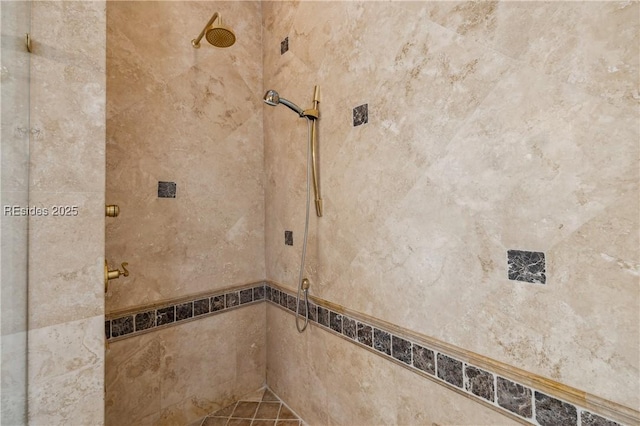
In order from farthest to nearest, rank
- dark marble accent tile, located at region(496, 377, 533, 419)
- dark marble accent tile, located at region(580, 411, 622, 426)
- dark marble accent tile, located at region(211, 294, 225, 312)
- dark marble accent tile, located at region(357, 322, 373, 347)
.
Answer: dark marble accent tile, located at region(211, 294, 225, 312) → dark marble accent tile, located at region(357, 322, 373, 347) → dark marble accent tile, located at region(496, 377, 533, 419) → dark marble accent tile, located at region(580, 411, 622, 426)

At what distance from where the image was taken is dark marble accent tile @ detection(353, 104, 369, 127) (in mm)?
1192

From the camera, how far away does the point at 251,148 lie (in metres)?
1.81

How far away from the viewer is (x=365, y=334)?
3.96 feet

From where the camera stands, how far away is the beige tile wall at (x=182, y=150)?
4.48 ft

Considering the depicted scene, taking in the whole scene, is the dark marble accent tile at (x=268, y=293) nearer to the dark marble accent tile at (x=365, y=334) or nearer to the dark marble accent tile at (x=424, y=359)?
the dark marble accent tile at (x=365, y=334)

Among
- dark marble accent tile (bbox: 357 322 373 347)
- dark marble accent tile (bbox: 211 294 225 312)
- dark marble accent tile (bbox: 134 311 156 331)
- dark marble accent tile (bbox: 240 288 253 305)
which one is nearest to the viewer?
dark marble accent tile (bbox: 357 322 373 347)

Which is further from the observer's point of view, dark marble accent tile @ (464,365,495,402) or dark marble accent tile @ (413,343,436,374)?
dark marble accent tile @ (413,343,436,374)

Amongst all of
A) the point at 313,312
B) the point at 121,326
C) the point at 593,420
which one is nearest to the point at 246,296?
the point at 313,312

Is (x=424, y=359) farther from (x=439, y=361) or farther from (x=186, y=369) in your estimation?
(x=186, y=369)

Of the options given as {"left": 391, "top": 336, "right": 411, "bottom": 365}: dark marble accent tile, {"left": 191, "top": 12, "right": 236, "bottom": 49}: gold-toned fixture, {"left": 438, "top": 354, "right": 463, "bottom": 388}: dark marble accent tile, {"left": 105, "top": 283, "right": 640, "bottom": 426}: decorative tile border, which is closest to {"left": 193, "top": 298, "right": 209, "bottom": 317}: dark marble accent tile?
{"left": 105, "top": 283, "right": 640, "bottom": 426}: decorative tile border

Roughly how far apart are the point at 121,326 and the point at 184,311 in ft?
0.93

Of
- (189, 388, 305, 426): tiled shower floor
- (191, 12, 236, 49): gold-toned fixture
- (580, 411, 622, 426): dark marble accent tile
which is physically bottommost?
(189, 388, 305, 426): tiled shower floor

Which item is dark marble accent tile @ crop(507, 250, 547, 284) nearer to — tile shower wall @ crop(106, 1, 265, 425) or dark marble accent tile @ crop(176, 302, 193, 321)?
tile shower wall @ crop(106, 1, 265, 425)

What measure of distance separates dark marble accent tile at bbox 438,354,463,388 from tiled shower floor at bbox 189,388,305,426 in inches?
38.6
